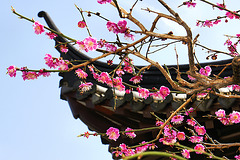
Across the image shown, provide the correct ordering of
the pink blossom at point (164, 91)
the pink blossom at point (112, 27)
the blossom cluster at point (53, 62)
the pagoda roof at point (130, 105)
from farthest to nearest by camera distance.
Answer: the pagoda roof at point (130, 105)
the pink blossom at point (164, 91)
the blossom cluster at point (53, 62)
the pink blossom at point (112, 27)

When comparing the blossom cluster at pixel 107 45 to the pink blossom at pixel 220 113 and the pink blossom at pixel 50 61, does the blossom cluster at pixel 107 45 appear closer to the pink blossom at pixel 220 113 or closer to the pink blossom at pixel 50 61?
the pink blossom at pixel 50 61

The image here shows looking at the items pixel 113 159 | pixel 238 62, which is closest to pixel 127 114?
pixel 113 159

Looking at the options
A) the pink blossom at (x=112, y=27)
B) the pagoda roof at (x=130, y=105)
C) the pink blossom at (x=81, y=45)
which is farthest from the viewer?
the pagoda roof at (x=130, y=105)

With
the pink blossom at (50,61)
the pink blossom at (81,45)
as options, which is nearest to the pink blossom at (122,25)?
the pink blossom at (81,45)

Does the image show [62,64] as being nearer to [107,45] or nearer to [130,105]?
[107,45]

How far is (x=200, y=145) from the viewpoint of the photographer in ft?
12.6

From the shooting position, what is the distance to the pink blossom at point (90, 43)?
3097 mm

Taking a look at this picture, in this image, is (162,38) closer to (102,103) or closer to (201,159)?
(102,103)

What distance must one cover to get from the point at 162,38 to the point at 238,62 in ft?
2.55

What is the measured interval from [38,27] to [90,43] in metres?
0.61

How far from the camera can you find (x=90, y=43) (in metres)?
3.11

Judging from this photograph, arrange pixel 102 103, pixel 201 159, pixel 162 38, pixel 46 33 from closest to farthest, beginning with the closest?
1. pixel 162 38
2. pixel 46 33
3. pixel 102 103
4. pixel 201 159

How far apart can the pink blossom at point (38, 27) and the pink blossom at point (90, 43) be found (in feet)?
1.77

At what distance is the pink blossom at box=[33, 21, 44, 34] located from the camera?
3315 mm
